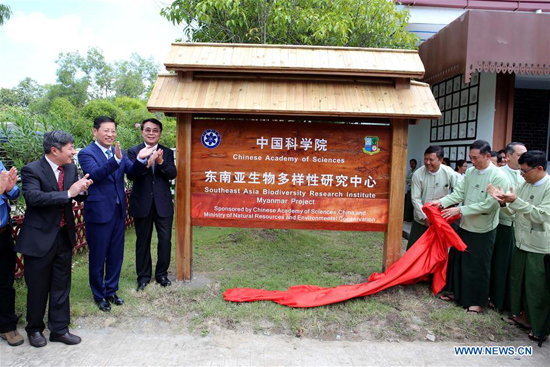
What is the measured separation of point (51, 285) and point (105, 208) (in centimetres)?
86

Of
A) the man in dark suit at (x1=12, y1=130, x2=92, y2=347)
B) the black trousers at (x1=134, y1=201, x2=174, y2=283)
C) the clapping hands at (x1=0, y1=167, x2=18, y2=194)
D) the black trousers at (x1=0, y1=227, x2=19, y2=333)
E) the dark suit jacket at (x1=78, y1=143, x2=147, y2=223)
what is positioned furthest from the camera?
the black trousers at (x1=134, y1=201, x2=174, y2=283)

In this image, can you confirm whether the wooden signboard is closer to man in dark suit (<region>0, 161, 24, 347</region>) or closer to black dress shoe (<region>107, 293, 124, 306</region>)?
black dress shoe (<region>107, 293, 124, 306</region>)

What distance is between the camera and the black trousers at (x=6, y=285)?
340 cm

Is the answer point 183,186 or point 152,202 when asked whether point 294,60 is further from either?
point 152,202

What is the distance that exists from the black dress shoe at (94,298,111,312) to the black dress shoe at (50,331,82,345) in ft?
1.77

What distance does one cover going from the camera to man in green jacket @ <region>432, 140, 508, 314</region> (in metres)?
4.10

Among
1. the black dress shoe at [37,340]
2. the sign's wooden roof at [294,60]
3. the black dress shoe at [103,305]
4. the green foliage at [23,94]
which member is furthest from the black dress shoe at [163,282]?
the green foliage at [23,94]

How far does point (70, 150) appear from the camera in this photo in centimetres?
346

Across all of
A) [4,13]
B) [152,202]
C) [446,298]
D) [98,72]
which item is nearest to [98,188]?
[152,202]

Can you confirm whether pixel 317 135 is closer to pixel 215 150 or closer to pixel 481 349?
pixel 215 150

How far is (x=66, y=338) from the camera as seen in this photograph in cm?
342

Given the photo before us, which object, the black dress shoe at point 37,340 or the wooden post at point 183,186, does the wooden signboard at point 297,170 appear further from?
the black dress shoe at point 37,340

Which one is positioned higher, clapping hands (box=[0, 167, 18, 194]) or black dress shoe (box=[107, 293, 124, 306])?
clapping hands (box=[0, 167, 18, 194])

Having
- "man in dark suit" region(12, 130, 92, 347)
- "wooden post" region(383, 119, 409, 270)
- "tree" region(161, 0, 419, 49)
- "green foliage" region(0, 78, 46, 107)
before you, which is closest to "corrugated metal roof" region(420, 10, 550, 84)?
"tree" region(161, 0, 419, 49)
